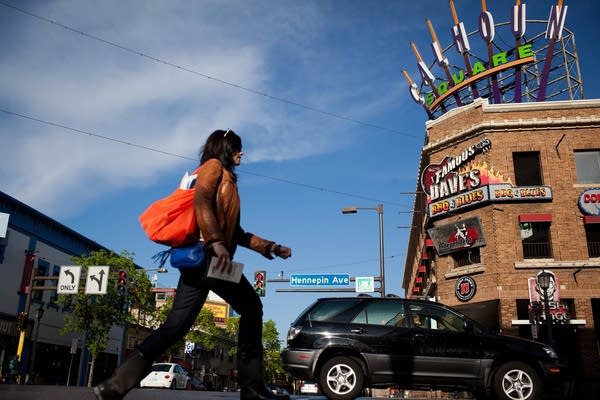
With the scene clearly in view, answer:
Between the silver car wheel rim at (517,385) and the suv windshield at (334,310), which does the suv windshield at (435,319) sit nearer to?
the silver car wheel rim at (517,385)

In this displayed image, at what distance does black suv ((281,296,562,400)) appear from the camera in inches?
292

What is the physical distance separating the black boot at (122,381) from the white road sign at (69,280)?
18.4 metres

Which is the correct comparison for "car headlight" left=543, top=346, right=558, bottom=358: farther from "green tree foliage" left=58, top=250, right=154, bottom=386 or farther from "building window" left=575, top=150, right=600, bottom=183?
"green tree foliage" left=58, top=250, right=154, bottom=386

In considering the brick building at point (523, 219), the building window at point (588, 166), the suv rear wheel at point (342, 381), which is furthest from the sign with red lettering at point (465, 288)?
the suv rear wheel at point (342, 381)

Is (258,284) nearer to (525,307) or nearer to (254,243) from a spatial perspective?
(525,307)

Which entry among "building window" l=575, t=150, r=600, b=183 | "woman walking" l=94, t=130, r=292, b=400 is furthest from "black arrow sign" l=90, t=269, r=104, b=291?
"building window" l=575, t=150, r=600, b=183

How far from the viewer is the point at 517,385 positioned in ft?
24.0

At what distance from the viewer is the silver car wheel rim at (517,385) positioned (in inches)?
287

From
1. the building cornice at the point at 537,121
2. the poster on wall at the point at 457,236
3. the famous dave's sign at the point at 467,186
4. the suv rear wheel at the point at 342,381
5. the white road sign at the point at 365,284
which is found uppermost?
the building cornice at the point at 537,121

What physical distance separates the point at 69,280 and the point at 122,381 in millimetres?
18749

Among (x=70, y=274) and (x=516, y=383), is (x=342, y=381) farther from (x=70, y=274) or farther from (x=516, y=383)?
(x=70, y=274)

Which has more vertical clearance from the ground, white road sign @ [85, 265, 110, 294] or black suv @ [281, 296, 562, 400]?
white road sign @ [85, 265, 110, 294]

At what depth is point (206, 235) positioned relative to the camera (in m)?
3.31

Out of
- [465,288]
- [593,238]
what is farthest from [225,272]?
[593,238]
